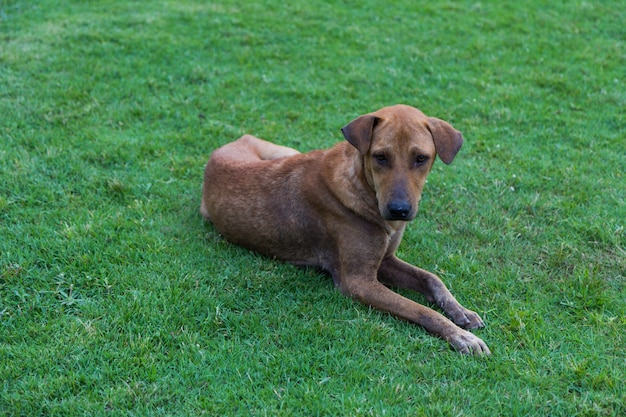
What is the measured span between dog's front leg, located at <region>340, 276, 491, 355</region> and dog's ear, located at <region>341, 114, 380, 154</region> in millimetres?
1096

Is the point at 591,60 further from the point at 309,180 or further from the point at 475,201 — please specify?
the point at 309,180

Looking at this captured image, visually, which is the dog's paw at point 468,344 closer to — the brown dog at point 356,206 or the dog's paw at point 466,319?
the brown dog at point 356,206

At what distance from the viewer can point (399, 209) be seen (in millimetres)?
4797

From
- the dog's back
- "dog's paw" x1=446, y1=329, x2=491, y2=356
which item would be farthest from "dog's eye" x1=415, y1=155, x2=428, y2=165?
"dog's paw" x1=446, y1=329, x2=491, y2=356

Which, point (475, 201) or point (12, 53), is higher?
point (12, 53)

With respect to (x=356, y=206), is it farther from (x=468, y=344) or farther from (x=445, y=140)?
(x=468, y=344)

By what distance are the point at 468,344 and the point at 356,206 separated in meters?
1.48

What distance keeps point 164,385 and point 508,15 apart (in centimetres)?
1005

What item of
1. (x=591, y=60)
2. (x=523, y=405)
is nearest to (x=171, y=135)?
(x=523, y=405)

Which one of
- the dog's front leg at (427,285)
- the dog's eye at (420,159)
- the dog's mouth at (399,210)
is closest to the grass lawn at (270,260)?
the dog's front leg at (427,285)

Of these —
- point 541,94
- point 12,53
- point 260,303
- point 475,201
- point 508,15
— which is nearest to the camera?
point 260,303

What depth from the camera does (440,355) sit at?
4.56 meters

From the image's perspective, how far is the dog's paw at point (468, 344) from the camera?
4.55 m

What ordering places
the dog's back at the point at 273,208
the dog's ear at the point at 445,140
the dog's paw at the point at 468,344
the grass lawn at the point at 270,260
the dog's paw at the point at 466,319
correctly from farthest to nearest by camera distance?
the dog's back at the point at 273,208
the dog's ear at the point at 445,140
the dog's paw at the point at 466,319
the dog's paw at the point at 468,344
the grass lawn at the point at 270,260
